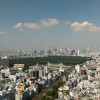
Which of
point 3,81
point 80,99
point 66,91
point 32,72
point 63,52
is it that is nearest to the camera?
point 80,99

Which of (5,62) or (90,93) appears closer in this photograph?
(90,93)

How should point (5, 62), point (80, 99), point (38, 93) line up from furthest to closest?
point (5, 62) < point (38, 93) < point (80, 99)

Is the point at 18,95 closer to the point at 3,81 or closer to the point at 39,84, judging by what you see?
the point at 39,84

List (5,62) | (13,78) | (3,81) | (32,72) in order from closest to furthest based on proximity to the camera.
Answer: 1. (3,81)
2. (13,78)
3. (32,72)
4. (5,62)

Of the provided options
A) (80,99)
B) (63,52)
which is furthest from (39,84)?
(63,52)

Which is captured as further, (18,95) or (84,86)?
(84,86)

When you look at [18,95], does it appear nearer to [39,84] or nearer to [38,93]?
[38,93]

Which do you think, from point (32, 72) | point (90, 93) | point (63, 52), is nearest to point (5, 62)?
point (32, 72)

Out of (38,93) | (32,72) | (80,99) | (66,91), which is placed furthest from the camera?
(32,72)

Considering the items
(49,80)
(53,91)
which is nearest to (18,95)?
(53,91)
